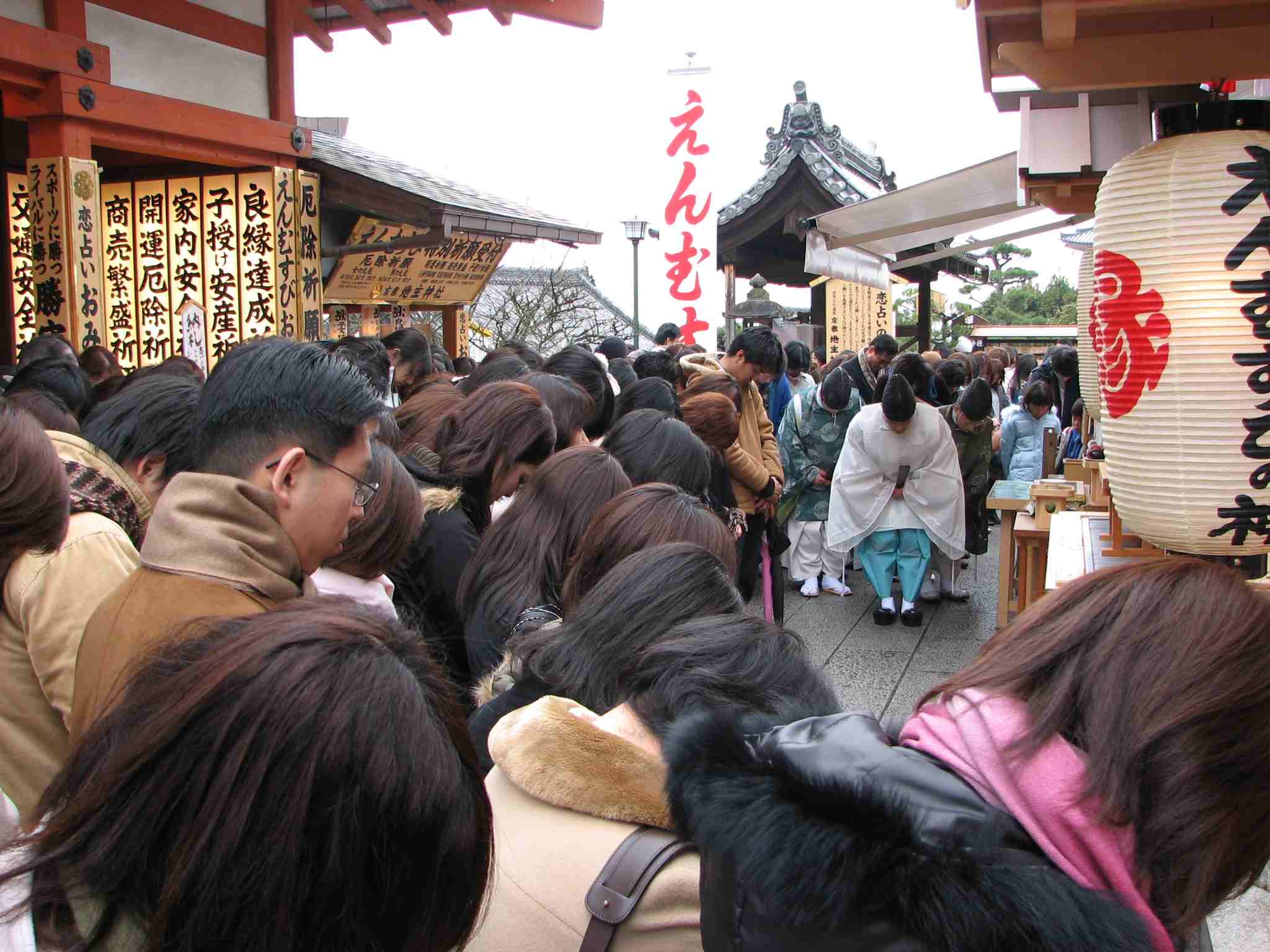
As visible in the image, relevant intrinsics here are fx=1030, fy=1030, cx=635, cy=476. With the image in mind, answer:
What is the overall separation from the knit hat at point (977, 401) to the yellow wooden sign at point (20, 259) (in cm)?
692

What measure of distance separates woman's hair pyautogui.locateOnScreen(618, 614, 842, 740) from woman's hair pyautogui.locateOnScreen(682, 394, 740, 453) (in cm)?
361

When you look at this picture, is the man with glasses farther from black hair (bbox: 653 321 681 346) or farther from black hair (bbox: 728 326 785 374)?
black hair (bbox: 653 321 681 346)

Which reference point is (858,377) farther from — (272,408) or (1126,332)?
(272,408)

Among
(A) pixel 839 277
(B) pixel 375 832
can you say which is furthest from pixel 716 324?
(B) pixel 375 832

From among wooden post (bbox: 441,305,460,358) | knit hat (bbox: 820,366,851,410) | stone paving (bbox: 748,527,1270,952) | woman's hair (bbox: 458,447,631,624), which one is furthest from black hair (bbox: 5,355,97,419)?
wooden post (bbox: 441,305,460,358)

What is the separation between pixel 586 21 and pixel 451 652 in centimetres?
705

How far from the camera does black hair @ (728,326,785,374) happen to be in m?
6.43

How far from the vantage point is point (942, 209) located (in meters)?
7.80

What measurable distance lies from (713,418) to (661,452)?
1532mm

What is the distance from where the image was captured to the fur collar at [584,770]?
1.57 m

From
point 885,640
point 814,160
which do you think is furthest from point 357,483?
point 814,160

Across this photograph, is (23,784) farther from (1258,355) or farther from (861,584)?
(861,584)

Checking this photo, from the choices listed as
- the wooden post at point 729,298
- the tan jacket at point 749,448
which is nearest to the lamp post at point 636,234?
the wooden post at point 729,298

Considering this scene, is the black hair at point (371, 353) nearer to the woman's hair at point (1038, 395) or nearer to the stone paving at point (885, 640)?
the stone paving at point (885, 640)
